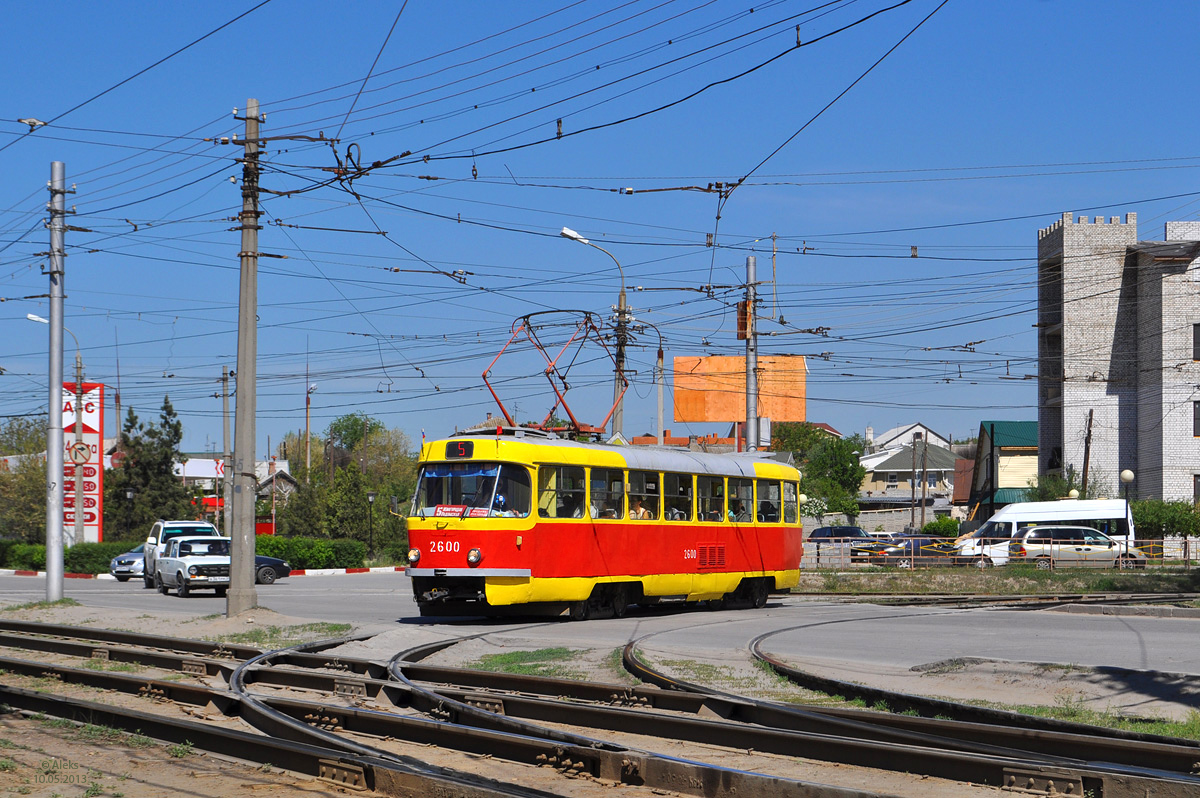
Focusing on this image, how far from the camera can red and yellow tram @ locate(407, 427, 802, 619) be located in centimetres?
1917

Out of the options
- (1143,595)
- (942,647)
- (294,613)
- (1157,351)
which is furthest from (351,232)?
(1157,351)

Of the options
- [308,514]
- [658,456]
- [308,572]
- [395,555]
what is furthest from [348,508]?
[658,456]

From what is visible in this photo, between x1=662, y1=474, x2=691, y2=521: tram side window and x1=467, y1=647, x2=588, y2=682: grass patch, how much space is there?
658cm

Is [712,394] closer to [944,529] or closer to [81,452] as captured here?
[944,529]

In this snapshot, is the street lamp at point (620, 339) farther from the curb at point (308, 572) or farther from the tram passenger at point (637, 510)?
the curb at point (308, 572)

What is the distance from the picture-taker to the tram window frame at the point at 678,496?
22156mm

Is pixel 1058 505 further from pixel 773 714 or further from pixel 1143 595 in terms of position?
pixel 773 714

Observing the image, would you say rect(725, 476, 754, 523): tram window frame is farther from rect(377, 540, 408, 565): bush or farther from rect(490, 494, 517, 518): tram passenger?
rect(377, 540, 408, 565): bush

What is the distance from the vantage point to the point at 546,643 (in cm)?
1700

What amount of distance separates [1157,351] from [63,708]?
53.2 meters

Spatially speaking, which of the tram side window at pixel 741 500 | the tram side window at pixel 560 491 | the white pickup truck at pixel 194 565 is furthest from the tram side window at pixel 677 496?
the white pickup truck at pixel 194 565

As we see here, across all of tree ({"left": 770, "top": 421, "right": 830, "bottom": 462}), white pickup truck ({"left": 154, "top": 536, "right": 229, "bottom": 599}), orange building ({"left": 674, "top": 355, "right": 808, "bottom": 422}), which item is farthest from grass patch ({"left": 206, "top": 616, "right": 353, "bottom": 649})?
tree ({"left": 770, "top": 421, "right": 830, "bottom": 462})

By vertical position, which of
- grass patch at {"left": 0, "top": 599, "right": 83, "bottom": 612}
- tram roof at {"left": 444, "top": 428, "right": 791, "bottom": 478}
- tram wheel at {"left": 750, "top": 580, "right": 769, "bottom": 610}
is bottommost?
grass patch at {"left": 0, "top": 599, "right": 83, "bottom": 612}

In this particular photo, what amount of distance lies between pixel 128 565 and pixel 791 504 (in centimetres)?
2800
